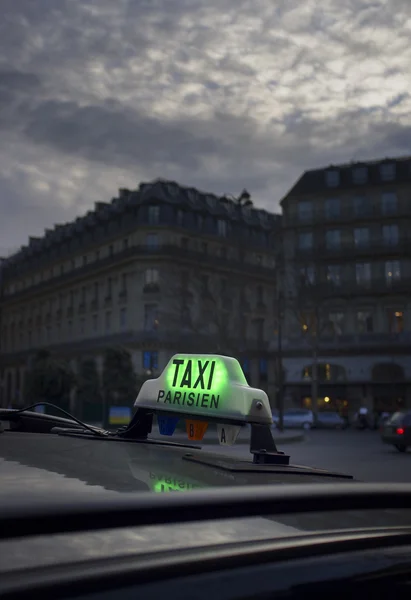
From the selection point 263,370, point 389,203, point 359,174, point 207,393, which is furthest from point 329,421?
point 207,393

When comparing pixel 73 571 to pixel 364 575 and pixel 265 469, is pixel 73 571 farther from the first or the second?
pixel 265 469

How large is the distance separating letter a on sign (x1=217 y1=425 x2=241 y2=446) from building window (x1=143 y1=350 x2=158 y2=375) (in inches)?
2068

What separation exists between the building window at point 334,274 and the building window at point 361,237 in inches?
83.6

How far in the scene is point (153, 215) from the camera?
57.9 meters

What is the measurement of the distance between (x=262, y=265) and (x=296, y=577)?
64716 millimetres

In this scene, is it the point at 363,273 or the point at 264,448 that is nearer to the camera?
the point at 264,448

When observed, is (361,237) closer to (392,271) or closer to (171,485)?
(392,271)

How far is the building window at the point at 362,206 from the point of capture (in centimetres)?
5156

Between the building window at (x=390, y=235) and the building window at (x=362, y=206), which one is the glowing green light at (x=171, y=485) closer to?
the building window at (x=390, y=235)

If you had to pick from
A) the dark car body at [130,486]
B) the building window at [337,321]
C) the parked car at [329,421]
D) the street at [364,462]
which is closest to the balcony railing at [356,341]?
the building window at [337,321]

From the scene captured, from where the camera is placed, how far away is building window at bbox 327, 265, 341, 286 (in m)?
50.8

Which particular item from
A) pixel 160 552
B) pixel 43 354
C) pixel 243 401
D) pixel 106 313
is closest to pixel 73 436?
pixel 243 401

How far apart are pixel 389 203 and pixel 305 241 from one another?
649 centimetres

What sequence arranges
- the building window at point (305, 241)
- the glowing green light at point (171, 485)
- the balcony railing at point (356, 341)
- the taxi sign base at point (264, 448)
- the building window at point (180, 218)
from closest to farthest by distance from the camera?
the glowing green light at point (171, 485), the taxi sign base at point (264, 448), the balcony railing at point (356, 341), the building window at point (305, 241), the building window at point (180, 218)
